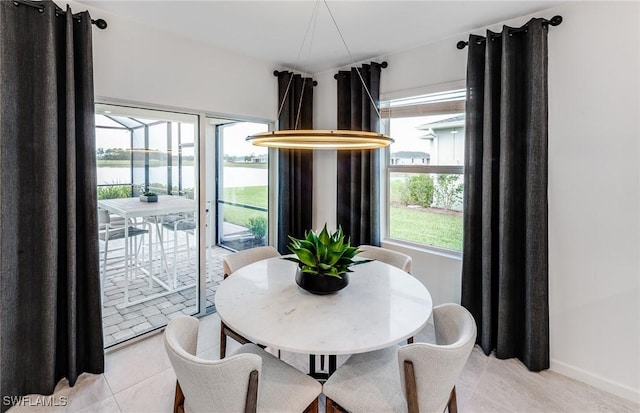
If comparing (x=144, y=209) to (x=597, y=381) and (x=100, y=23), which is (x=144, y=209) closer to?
(x=100, y=23)

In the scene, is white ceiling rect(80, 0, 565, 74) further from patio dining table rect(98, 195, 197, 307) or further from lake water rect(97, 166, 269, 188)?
patio dining table rect(98, 195, 197, 307)

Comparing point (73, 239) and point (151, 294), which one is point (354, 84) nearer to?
point (73, 239)

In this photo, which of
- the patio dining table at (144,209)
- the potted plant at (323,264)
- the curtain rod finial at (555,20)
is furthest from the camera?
the patio dining table at (144,209)

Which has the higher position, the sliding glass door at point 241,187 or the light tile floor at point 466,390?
→ the sliding glass door at point 241,187

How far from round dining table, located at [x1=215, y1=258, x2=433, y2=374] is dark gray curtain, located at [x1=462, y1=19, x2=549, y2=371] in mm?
850

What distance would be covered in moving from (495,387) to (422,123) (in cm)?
220

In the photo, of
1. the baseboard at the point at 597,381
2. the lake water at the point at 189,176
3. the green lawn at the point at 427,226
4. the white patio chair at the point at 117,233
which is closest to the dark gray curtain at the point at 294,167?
the lake water at the point at 189,176

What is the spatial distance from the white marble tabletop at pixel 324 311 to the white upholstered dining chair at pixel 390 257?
0.29 meters

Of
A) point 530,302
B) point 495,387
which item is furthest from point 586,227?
point 495,387

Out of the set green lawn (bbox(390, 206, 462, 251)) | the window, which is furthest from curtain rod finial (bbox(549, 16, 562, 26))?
green lawn (bbox(390, 206, 462, 251))

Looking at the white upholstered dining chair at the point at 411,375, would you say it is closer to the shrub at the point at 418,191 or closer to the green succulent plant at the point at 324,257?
the green succulent plant at the point at 324,257

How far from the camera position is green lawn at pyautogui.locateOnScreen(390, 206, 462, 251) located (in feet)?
9.53

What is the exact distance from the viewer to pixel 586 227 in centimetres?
215

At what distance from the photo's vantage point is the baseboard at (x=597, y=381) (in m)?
2.03
